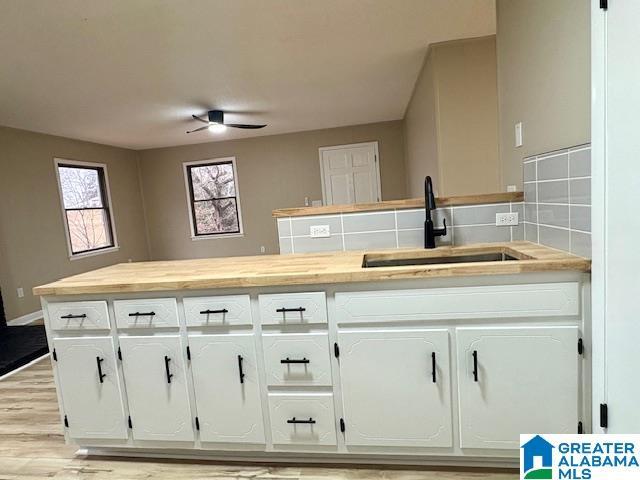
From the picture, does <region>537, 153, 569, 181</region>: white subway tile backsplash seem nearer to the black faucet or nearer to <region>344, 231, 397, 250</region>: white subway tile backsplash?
the black faucet

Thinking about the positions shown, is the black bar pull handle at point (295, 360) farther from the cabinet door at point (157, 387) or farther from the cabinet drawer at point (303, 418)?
the cabinet door at point (157, 387)

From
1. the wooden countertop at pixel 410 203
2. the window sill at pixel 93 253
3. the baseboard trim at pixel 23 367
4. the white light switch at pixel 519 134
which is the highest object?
the white light switch at pixel 519 134

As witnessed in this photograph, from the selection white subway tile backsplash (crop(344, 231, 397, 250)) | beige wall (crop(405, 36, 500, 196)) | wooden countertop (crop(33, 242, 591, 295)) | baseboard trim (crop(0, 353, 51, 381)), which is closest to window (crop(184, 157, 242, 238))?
baseboard trim (crop(0, 353, 51, 381))

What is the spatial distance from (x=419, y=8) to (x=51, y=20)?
2.39 metres

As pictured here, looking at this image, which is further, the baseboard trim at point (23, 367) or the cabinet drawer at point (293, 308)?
the baseboard trim at point (23, 367)

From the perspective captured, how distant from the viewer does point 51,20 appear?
87.0 inches

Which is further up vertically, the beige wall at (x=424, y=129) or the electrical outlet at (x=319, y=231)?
the beige wall at (x=424, y=129)

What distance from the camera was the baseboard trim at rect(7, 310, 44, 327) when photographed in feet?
13.9

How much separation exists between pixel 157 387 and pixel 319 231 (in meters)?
1.12

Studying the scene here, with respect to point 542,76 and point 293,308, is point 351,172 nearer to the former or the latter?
point 542,76

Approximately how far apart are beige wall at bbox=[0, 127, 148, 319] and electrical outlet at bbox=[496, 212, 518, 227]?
5.22 meters

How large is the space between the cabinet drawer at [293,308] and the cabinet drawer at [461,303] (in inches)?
3.1

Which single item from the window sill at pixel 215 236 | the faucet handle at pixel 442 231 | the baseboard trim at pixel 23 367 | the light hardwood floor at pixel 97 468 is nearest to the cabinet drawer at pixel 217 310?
the light hardwood floor at pixel 97 468

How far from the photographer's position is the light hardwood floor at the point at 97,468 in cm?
154
